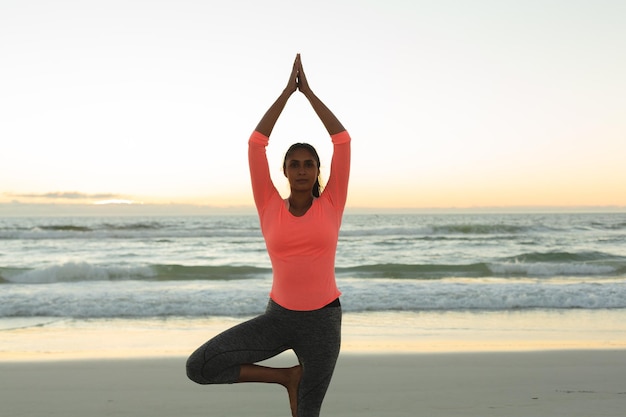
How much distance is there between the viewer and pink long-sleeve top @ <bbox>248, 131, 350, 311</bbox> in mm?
2988

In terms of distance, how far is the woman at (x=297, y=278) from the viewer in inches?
118

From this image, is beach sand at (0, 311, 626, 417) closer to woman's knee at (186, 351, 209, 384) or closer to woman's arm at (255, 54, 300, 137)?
woman's knee at (186, 351, 209, 384)

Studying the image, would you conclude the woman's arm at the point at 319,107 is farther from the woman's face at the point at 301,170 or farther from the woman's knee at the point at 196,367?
the woman's knee at the point at 196,367

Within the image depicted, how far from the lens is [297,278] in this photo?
301 cm

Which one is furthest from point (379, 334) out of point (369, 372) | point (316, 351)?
point (316, 351)

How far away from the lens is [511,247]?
88.7 ft

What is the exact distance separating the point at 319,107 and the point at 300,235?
688 mm

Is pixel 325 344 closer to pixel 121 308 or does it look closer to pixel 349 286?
pixel 121 308

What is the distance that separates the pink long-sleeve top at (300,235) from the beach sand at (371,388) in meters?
2.05

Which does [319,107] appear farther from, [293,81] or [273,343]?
[273,343]

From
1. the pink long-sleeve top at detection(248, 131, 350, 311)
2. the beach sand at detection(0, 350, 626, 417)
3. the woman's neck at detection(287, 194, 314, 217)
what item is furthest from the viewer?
the beach sand at detection(0, 350, 626, 417)

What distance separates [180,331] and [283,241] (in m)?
5.77

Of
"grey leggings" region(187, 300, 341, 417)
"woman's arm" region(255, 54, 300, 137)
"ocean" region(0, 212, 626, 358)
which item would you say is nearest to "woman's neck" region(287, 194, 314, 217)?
"woman's arm" region(255, 54, 300, 137)

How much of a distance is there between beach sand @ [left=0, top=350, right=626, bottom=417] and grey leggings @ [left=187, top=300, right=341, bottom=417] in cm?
182
